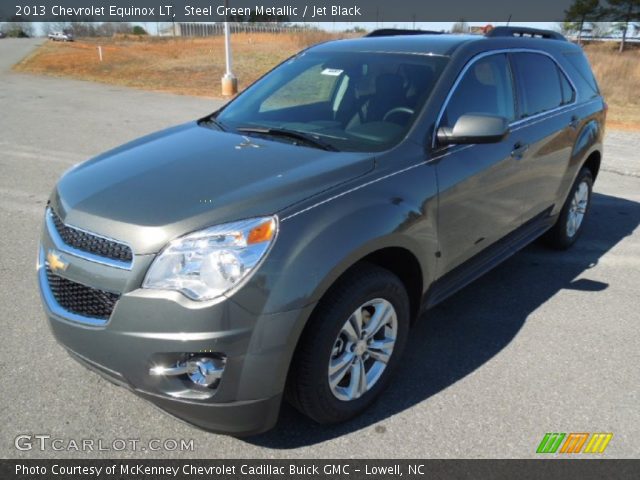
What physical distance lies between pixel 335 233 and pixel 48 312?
4.54 feet

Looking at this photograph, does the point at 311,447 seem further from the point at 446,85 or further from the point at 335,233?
the point at 446,85

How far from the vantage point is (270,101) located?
3.86 meters

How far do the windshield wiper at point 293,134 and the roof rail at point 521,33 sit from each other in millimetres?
1759

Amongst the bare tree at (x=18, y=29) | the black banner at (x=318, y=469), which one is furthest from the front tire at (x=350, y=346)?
the bare tree at (x=18, y=29)

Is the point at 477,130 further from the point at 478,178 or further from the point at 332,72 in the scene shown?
the point at 332,72

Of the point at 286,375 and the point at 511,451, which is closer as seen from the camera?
the point at 286,375

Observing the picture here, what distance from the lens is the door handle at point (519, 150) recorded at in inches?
145

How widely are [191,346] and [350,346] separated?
2.70ft

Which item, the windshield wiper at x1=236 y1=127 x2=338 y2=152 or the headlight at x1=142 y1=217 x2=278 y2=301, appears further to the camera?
the windshield wiper at x1=236 y1=127 x2=338 y2=152

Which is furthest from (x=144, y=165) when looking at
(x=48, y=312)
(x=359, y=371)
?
(x=359, y=371)

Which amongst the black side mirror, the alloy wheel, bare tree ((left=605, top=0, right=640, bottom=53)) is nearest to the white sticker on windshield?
the black side mirror

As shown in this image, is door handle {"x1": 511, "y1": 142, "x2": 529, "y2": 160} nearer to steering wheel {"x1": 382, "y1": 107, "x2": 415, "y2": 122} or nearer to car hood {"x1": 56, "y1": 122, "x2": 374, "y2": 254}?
steering wheel {"x1": 382, "y1": 107, "x2": 415, "y2": 122}

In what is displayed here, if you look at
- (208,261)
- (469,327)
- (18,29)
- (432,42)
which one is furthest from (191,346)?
(18,29)

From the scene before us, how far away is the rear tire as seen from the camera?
4.93 metres
